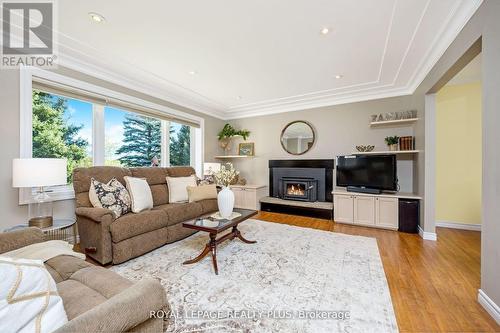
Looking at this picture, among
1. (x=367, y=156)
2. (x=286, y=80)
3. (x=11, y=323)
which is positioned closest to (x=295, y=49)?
(x=286, y=80)

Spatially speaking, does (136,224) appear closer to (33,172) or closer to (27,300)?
(33,172)

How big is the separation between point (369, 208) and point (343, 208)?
432 mm

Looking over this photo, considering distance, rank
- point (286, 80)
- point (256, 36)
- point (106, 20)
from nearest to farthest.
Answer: point (106, 20) → point (256, 36) → point (286, 80)

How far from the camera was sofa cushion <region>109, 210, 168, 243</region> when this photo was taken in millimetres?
2291

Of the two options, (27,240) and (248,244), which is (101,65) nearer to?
(27,240)

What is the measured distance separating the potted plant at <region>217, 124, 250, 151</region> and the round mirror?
1.05m

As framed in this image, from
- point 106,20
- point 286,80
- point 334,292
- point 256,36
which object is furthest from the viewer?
point 286,80

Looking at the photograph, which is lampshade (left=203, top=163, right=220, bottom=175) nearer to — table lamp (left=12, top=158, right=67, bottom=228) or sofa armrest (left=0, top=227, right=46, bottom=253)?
table lamp (left=12, top=158, right=67, bottom=228)

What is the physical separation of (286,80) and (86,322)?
380 centimetres

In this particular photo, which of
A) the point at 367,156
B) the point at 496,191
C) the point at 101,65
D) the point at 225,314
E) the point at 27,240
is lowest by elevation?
the point at 225,314

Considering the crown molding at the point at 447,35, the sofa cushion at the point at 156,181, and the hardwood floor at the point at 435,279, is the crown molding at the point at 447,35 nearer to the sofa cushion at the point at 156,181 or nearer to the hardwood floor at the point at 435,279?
the hardwood floor at the point at 435,279

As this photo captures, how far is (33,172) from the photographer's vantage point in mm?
2053

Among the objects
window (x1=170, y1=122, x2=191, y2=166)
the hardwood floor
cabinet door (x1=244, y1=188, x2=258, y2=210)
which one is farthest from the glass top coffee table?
window (x1=170, y1=122, x2=191, y2=166)

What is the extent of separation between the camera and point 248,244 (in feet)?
9.51
